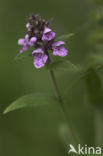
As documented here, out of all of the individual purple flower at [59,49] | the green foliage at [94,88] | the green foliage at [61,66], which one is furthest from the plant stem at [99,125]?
the individual purple flower at [59,49]

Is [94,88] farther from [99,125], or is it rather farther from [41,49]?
[41,49]

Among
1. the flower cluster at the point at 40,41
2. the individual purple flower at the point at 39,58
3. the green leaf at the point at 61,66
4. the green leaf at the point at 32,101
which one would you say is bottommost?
the green leaf at the point at 32,101

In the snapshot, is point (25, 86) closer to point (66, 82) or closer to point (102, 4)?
point (66, 82)

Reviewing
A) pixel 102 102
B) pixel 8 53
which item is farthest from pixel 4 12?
pixel 102 102

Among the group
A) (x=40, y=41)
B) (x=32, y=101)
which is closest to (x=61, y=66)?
(x=40, y=41)

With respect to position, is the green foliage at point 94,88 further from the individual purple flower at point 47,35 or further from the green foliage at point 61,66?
the individual purple flower at point 47,35

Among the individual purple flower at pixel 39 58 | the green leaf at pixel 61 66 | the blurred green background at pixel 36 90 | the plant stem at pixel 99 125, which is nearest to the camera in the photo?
the individual purple flower at pixel 39 58

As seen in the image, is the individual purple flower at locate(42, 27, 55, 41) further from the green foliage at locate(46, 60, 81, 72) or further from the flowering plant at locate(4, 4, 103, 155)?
the green foliage at locate(46, 60, 81, 72)
